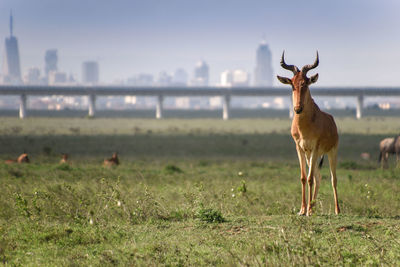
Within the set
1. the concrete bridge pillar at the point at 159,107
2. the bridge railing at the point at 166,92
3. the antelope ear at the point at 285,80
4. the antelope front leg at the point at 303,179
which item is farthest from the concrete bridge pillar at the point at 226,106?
the antelope ear at the point at 285,80

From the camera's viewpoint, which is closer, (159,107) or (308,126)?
(308,126)

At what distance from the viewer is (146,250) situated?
9.52 meters

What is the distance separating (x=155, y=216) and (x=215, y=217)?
192cm

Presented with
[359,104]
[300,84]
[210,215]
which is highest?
[300,84]

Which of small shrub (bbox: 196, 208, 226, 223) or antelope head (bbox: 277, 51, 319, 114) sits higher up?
antelope head (bbox: 277, 51, 319, 114)

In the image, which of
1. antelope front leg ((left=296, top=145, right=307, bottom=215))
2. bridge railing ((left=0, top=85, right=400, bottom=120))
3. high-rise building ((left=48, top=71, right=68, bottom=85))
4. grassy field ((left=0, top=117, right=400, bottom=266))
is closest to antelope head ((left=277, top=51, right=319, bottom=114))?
antelope front leg ((left=296, top=145, right=307, bottom=215))

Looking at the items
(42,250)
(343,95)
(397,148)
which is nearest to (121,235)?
(42,250)

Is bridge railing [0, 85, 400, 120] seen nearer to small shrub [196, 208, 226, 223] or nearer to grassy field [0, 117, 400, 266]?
grassy field [0, 117, 400, 266]

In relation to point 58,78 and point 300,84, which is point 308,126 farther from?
point 58,78

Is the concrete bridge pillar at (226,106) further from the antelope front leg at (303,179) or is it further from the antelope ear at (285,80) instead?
the antelope ear at (285,80)

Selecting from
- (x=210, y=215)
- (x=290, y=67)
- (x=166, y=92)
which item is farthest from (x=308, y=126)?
(x=166, y=92)

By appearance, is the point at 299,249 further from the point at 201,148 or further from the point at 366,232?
the point at 201,148

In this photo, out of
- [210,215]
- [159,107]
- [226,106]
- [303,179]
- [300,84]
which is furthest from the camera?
[159,107]

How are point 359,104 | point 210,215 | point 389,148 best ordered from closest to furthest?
point 210,215
point 389,148
point 359,104
